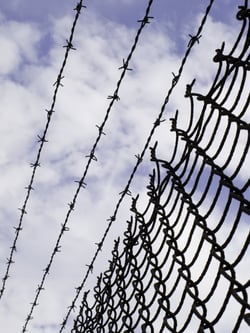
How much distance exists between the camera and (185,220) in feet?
6.47

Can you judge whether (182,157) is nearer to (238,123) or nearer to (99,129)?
(238,123)

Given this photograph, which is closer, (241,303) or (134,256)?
(241,303)

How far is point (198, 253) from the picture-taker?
1774 mm

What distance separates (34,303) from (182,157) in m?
3.18

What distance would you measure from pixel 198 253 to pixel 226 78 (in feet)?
1.87

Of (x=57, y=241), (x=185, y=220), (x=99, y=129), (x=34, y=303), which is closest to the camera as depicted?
(x=185, y=220)

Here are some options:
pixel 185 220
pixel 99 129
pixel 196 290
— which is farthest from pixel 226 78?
pixel 99 129

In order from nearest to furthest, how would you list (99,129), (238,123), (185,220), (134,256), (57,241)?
1. (238,123)
2. (185,220)
3. (134,256)
4. (99,129)
5. (57,241)

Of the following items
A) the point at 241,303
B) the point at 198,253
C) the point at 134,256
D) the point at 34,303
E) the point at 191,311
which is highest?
the point at 34,303

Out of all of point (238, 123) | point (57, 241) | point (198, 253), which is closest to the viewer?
point (238, 123)

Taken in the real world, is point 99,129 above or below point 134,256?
above

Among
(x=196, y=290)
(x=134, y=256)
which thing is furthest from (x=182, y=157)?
(x=134, y=256)

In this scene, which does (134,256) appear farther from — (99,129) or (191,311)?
(99,129)

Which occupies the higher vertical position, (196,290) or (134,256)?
(134,256)
